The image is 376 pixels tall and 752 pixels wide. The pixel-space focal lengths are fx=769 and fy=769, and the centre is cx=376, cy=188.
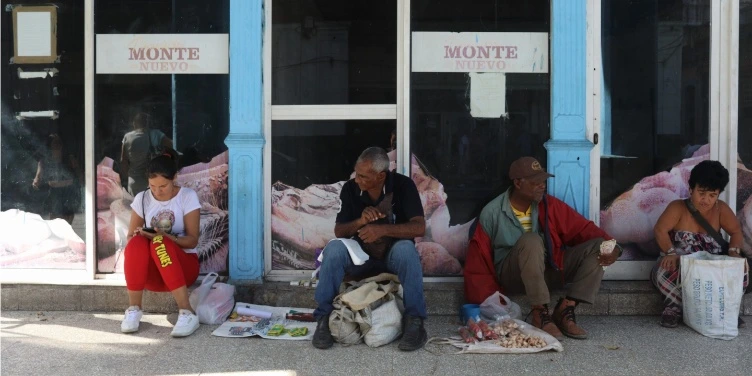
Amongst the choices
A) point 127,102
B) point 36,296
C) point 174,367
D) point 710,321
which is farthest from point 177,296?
point 710,321

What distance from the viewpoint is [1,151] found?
19.5 feet

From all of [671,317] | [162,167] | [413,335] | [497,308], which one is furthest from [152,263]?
[671,317]

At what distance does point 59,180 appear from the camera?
19.4ft

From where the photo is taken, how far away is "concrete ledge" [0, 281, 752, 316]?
17.9 ft

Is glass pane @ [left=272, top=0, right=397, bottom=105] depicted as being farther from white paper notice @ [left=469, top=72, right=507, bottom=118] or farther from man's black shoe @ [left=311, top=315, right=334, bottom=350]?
man's black shoe @ [left=311, top=315, right=334, bottom=350]

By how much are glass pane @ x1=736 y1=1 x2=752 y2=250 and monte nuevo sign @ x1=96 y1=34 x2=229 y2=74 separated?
3809 millimetres

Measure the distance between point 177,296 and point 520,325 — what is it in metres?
2.25

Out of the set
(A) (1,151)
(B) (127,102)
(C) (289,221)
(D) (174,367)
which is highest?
(B) (127,102)

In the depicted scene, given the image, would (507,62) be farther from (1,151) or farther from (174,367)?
(1,151)

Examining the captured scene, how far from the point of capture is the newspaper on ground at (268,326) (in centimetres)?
498

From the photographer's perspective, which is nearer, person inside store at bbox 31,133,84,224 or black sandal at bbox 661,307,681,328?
black sandal at bbox 661,307,681,328

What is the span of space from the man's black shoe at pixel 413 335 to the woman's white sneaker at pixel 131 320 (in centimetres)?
179

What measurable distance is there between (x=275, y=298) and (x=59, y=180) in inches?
Result: 76.5

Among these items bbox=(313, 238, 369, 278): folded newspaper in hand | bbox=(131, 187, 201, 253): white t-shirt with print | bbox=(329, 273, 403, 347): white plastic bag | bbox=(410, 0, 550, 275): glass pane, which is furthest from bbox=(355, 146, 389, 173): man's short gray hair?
bbox=(131, 187, 201, 253): white t-shirt with print
